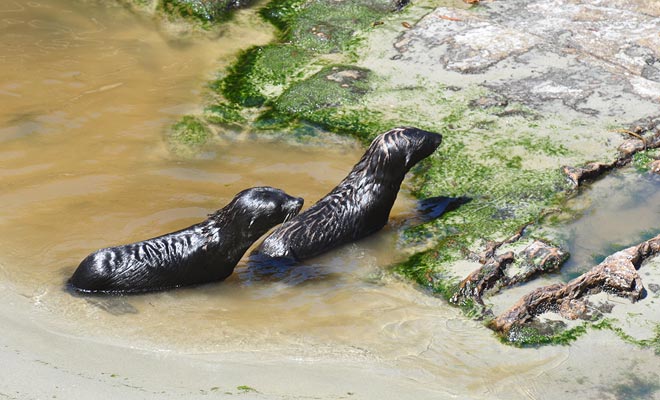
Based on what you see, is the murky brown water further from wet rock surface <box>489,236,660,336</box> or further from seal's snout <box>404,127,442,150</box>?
seal's snout <box>404,127,442,150</box>

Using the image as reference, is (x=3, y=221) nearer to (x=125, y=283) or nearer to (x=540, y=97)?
(x=125, y=283)

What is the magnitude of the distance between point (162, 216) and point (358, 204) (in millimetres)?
1643

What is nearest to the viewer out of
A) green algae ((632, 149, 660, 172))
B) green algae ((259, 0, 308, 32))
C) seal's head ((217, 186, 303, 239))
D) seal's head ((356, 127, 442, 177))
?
seal's head ((217, 186, 303, 239))

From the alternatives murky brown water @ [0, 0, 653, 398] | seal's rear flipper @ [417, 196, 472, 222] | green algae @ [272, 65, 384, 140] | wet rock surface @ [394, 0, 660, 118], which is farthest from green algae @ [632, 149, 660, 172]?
green algae @ [272, 65, 384, 140]

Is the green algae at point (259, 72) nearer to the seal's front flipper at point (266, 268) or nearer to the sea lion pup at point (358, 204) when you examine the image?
the sea lion pup at point (358, 204)

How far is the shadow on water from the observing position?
23.9 ft

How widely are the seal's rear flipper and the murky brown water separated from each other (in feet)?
0.57

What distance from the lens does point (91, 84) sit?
33.3ft

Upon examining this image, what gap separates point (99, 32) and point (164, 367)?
6.70m

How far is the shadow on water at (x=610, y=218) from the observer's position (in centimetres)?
728

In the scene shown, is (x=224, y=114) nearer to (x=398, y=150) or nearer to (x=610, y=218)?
(x=398, y=150)

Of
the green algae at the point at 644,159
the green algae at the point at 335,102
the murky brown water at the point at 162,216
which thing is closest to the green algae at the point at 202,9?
the murky brown water at the point at 162,216

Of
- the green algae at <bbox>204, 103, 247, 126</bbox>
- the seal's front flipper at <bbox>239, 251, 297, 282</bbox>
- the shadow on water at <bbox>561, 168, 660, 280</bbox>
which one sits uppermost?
the green algae at <bbox>204, 103, 247, 126</bbox>

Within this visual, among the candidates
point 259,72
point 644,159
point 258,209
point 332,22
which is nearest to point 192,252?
point 258,209
